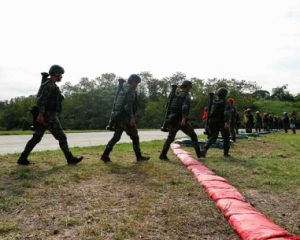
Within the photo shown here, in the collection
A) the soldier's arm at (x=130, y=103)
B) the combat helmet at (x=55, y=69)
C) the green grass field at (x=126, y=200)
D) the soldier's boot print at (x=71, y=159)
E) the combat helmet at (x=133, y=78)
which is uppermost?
the combat helmet at (x=55, y=69)

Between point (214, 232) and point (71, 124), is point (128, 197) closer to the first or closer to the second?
point (214, 232)

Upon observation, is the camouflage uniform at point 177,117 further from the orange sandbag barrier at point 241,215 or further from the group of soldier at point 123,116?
the orange sandbag barrier at point 241,215

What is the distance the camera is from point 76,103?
47.7 meters

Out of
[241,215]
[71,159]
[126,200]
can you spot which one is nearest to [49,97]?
[71,159]

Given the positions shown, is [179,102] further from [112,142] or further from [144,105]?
[144,105]

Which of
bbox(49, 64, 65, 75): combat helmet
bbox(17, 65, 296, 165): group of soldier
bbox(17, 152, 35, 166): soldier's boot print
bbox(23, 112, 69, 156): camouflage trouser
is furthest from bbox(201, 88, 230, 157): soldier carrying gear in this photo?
bbox(17, 152, 35, 166): soldier's boot print

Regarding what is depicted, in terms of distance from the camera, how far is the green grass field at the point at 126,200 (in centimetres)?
Answer: 269

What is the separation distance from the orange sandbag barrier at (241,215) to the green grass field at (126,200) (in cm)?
11

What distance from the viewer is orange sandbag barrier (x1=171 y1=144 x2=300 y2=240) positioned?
7.97 ft

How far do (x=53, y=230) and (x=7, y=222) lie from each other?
0.56 metres

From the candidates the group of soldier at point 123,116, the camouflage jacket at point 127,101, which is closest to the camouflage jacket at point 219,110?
the group of soldier at point 123,116

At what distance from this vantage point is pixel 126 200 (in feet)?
11.7

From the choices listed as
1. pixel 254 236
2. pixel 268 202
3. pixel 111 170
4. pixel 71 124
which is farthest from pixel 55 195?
pixel 71 124

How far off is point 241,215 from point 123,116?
12.6ft
